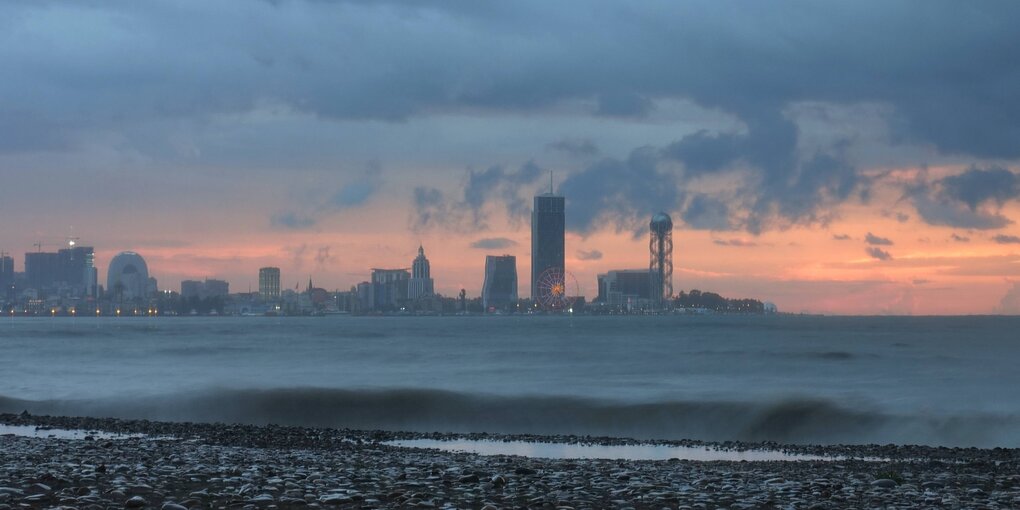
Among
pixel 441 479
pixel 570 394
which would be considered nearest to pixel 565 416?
pixel 570 394

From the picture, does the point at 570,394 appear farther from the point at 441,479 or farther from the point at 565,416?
the point at 441,479

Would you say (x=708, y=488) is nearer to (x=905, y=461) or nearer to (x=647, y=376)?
(x=905, y=461)

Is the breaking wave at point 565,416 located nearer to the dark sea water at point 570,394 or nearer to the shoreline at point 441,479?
the dark sea water at point 570,394

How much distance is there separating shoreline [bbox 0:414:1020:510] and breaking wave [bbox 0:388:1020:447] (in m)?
7.74

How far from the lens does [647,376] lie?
53688 mm

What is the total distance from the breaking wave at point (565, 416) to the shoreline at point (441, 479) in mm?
7737

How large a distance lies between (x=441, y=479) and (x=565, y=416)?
19875mm

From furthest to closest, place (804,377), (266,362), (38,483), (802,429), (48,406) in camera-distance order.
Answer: (266,362), (804,377), (48,406), (802,429), (38,483)

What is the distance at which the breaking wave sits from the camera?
2838 centimetres

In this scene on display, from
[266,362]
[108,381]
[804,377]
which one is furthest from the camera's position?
[266,362]

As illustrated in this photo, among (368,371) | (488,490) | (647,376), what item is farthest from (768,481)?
(368,371)

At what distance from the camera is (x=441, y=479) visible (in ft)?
44.2

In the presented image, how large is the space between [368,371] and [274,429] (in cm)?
3273

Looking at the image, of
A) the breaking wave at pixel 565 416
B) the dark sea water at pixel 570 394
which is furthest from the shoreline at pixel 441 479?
the dark sea water at pixel 570 394
